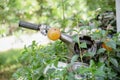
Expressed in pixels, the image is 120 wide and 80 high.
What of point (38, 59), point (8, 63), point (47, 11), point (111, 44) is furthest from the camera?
point (8, 63)

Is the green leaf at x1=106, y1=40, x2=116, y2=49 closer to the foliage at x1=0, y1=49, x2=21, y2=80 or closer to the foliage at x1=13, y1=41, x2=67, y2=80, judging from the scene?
the foliage at x1=13, y1=41, x2=67, y2=80

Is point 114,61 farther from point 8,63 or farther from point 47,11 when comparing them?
point 8,63

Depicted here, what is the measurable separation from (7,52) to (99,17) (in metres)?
3.42

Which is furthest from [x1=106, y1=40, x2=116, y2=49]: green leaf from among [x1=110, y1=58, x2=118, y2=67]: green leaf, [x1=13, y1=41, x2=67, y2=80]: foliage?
[x1=13, y1=41, x2=67, y2=80]: foliage

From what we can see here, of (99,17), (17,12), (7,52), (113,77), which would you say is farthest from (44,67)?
(7,52)

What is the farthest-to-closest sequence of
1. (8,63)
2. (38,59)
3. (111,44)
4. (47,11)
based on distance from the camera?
(8,63) → (47,11) → (38,59) → (111,44)

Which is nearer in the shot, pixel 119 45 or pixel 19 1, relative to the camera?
pixel 119 45

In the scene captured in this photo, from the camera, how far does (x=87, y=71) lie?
1.10 meters

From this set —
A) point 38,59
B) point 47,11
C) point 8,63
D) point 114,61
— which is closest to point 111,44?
point 114,61

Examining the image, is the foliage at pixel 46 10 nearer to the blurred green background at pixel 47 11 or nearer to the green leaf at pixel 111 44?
the blurred green background at pixel 47 11

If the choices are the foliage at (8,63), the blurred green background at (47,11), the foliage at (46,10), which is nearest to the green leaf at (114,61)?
the blurred green background at (47,11)

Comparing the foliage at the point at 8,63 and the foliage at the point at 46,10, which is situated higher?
the foliage at the point at 46,10

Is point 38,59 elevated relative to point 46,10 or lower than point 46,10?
lower

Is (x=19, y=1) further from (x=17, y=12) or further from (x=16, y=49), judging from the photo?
(x=16, y=49)
